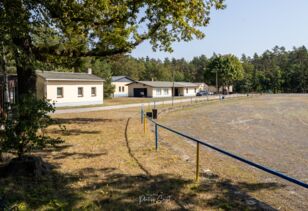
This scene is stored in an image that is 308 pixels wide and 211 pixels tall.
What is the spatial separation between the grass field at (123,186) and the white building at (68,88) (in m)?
23.9

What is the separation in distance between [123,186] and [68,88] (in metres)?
31.1

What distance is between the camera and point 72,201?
5363 mm

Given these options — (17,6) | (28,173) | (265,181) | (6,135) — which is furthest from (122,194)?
(17,6)

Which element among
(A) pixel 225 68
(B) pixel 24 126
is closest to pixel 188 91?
(A) pixel 225 68

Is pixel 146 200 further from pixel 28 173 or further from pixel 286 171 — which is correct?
pixel 286 171

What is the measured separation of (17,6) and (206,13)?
960 cm

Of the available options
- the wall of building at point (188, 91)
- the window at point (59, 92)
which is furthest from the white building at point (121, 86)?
the window at point (59, 92)

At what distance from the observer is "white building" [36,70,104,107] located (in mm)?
33031

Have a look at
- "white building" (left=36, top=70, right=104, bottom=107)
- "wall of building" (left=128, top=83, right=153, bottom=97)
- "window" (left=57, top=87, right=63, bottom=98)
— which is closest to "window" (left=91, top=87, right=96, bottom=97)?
"white building" (left=36, top=70, right=104, bottom=107)

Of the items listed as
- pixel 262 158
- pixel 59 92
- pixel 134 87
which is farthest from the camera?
pixel 134 87

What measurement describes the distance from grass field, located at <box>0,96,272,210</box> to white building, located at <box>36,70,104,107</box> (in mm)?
23910

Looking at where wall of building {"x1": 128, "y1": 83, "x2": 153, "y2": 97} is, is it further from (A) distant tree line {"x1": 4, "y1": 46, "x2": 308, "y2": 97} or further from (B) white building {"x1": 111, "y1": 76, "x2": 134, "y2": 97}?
(A) distant tree line {"x1": 4, "y1": 46, "x2": 308, "y2": 97}

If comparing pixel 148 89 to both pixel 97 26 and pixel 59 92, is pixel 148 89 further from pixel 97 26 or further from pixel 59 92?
pixel 97 26

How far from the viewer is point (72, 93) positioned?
36125 mm
